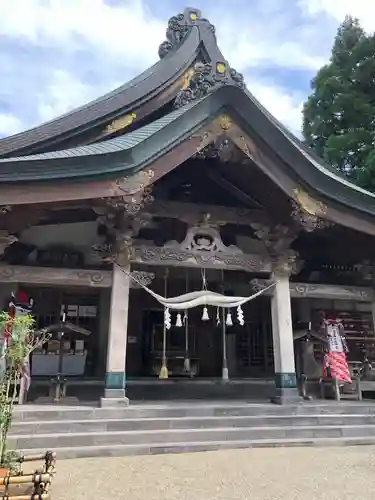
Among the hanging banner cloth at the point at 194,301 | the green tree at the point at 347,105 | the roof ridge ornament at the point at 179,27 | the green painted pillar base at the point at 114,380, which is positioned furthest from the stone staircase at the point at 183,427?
the green tree at the point at 347,105

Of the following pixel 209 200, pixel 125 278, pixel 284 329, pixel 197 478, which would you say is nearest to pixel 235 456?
pixel 197 478

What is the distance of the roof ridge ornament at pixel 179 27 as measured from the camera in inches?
433

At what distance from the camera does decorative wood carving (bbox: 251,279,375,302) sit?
8.19 metres

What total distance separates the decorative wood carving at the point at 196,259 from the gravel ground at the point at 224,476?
10.3 feet

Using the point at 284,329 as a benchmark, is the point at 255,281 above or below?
above

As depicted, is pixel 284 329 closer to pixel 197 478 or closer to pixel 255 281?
pixel 255 281

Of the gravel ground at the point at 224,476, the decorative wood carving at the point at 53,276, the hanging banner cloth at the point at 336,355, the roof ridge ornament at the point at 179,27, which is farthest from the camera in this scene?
the roof ridge ornament at the point at 179,27

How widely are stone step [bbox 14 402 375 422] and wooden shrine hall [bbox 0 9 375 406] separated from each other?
10.0 inches

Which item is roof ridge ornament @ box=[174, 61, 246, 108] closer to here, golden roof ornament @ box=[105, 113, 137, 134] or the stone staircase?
golden roof ornament @ box=[105, 113, 137, 134]

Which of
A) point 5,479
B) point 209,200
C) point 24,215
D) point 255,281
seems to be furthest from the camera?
point 209,200

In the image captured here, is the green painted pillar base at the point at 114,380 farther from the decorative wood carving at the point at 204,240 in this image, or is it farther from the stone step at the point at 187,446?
the decorative wood carving at the point at 204,240

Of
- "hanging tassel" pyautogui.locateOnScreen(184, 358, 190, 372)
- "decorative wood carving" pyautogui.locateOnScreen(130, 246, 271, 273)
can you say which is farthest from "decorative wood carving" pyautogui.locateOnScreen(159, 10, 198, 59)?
"hanging tassel" pyautogui.locateOnScreen(184, 358, 190, 372)

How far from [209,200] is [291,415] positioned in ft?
14.9

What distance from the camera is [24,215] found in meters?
6.89
